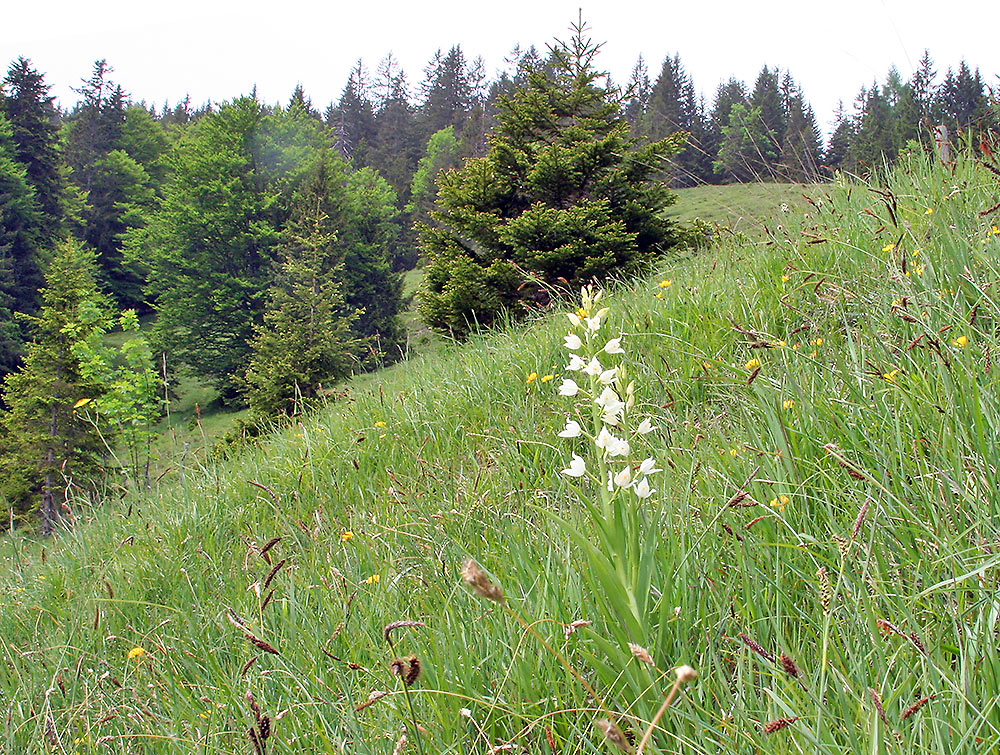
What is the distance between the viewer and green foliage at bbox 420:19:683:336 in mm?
11182

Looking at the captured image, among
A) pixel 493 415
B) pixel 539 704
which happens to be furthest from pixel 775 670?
pixel 493 415

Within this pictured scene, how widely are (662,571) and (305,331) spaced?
19.9m

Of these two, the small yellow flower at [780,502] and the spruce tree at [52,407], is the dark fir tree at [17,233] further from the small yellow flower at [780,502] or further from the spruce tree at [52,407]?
the small yellow flower at [780,502]

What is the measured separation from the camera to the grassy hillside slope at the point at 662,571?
1.18 meters

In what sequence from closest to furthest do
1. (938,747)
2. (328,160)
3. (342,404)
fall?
(938,747) < (342,404) < (328,160)

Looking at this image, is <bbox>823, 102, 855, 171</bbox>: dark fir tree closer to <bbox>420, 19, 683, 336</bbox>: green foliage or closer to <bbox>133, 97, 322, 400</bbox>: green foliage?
<bbox>420, 19, 683, 336</bbox>: green foliage

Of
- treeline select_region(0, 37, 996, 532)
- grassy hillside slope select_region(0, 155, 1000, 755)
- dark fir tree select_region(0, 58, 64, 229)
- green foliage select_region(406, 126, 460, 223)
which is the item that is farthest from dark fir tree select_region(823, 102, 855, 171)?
dark fir tree select_region(0, 58, 64, 229)

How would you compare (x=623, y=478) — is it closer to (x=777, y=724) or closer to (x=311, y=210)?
(x=777, y=724)

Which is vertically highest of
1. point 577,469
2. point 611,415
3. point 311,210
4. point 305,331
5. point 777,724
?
point 311,210

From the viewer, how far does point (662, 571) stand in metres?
1.48

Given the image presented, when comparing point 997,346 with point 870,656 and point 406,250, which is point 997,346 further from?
point 406,250

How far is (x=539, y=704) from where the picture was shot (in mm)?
1344

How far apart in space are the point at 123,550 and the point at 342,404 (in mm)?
2061

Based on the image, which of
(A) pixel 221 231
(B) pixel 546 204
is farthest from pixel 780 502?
(A) pixel 221 231
